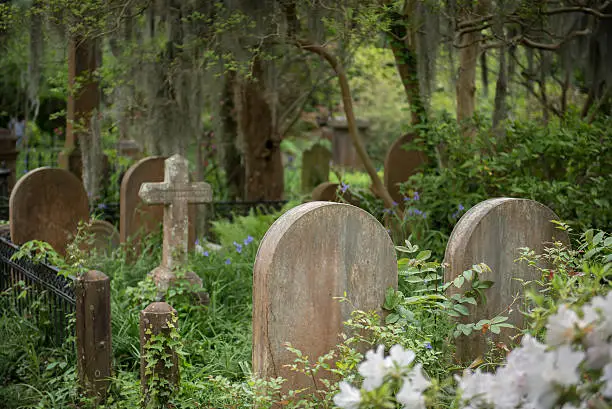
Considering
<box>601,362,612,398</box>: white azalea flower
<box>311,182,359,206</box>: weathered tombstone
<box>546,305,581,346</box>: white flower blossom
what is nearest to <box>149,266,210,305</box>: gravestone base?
<box>311,182,359,206</box>: weathered tombstone

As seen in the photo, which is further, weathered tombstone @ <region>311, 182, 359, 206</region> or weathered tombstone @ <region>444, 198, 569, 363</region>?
weathered tombstone @ <region>311, 182, 359, 206</region>

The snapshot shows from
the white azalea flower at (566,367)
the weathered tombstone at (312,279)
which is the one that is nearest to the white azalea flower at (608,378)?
the white azalea flower at (566,367)

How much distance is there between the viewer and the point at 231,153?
1018 centimetres

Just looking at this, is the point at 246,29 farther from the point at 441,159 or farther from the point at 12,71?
the point at 12,71

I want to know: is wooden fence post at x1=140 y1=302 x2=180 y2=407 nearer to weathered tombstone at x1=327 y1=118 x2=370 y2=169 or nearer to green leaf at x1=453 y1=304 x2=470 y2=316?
green leaf at x1=453 y1=304 x2=470 y2=316

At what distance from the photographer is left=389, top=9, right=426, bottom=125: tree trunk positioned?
6.59 meters

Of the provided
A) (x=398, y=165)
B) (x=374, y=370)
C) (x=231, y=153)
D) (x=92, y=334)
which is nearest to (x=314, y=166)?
(x=231, y=153)

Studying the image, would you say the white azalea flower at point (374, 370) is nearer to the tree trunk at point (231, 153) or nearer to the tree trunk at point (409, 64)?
the tree trunk at point (409, 64)

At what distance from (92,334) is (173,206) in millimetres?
1658

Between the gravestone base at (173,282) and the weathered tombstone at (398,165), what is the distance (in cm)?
267

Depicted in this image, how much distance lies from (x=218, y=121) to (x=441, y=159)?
110 inches

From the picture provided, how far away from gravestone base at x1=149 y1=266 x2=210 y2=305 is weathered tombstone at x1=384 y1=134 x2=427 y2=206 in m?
2.67

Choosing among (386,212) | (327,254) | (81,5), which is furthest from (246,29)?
(327,254)

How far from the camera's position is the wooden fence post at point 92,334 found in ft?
13.5
